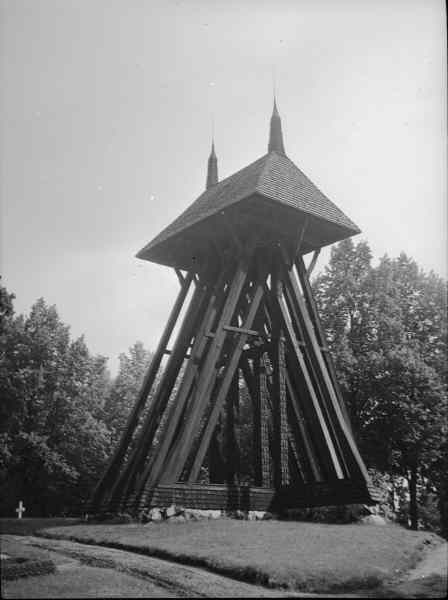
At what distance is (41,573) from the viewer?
36.5 ft

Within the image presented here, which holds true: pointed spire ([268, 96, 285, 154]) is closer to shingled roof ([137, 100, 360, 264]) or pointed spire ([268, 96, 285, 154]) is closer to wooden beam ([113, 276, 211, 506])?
shingled roof ([137, 100, 360, 264])

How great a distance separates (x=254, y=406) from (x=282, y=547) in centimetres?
980

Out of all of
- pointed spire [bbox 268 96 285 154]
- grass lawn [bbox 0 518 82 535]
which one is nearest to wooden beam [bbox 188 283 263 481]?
grass lawn [bbox 0 518 82 535]

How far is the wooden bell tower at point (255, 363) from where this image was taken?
19.6 m

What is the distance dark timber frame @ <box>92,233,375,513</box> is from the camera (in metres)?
19.2

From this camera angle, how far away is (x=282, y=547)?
13.3 meters

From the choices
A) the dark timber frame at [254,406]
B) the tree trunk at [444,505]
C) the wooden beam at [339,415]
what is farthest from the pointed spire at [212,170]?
the tree trunk at [444,505]

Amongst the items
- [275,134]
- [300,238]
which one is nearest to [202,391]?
[300,238]

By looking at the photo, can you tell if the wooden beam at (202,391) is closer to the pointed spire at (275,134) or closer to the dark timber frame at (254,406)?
the dark timber frame at (254,406)

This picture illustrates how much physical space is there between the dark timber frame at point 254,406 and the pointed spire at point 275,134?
15.9ft

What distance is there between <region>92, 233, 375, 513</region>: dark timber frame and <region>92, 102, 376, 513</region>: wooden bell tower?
1.6 inches

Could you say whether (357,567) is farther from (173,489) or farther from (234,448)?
(234,448)

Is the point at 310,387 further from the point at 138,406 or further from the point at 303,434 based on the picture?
the point at 138,406

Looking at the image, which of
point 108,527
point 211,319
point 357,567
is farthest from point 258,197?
point 357,567
